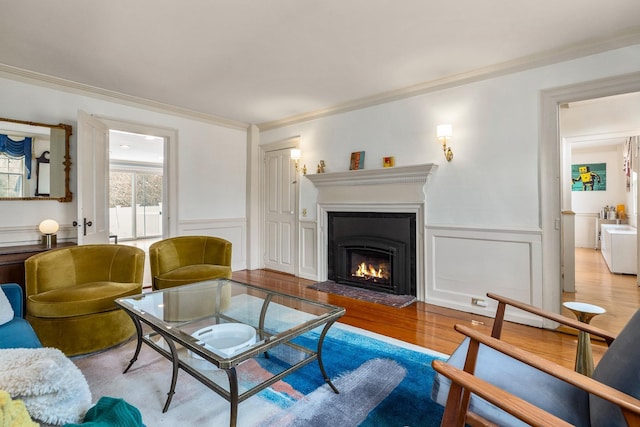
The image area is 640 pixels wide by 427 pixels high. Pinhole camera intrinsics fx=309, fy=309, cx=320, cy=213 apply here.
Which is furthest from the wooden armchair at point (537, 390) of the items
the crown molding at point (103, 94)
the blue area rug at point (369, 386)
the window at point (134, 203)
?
the window at point (134, 203)

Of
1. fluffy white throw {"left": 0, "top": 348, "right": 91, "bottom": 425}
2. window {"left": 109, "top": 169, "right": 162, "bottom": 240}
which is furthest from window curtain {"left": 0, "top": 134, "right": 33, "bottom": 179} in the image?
window {"left": 109, "top": 169, "right": 162, "bottom": 240}

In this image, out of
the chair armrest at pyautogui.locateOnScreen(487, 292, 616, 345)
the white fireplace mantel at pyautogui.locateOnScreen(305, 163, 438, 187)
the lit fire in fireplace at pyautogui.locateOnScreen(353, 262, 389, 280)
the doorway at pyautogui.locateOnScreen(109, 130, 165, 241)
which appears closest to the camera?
the chair armrest at pyautogui.locateOnScreen(487, 292, 616, 345)

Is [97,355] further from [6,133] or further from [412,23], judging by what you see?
[412,23]

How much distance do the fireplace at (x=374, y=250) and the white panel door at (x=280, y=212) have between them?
747 mm

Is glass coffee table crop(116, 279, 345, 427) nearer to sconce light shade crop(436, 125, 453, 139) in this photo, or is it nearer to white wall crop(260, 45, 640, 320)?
white wall crop(260, 45, 640, 320)

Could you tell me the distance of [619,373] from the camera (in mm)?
1041

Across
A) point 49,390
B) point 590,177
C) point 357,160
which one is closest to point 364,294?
point 357,160

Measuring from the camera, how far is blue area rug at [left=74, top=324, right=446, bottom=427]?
159 centimetres

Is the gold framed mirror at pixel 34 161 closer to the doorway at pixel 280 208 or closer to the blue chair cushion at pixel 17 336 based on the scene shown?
the blue chair cushion at pixel 17 336

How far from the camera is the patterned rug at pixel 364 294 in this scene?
3.43 metres

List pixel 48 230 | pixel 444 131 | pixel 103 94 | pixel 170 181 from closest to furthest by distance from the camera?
pixel 48 230 → pixel 444 131 → pixel 103 94 → pixel 170 181

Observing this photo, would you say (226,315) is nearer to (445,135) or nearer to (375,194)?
(375,194)

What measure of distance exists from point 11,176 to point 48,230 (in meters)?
0.66

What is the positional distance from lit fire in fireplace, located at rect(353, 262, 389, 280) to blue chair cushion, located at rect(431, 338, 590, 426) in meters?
2.48
